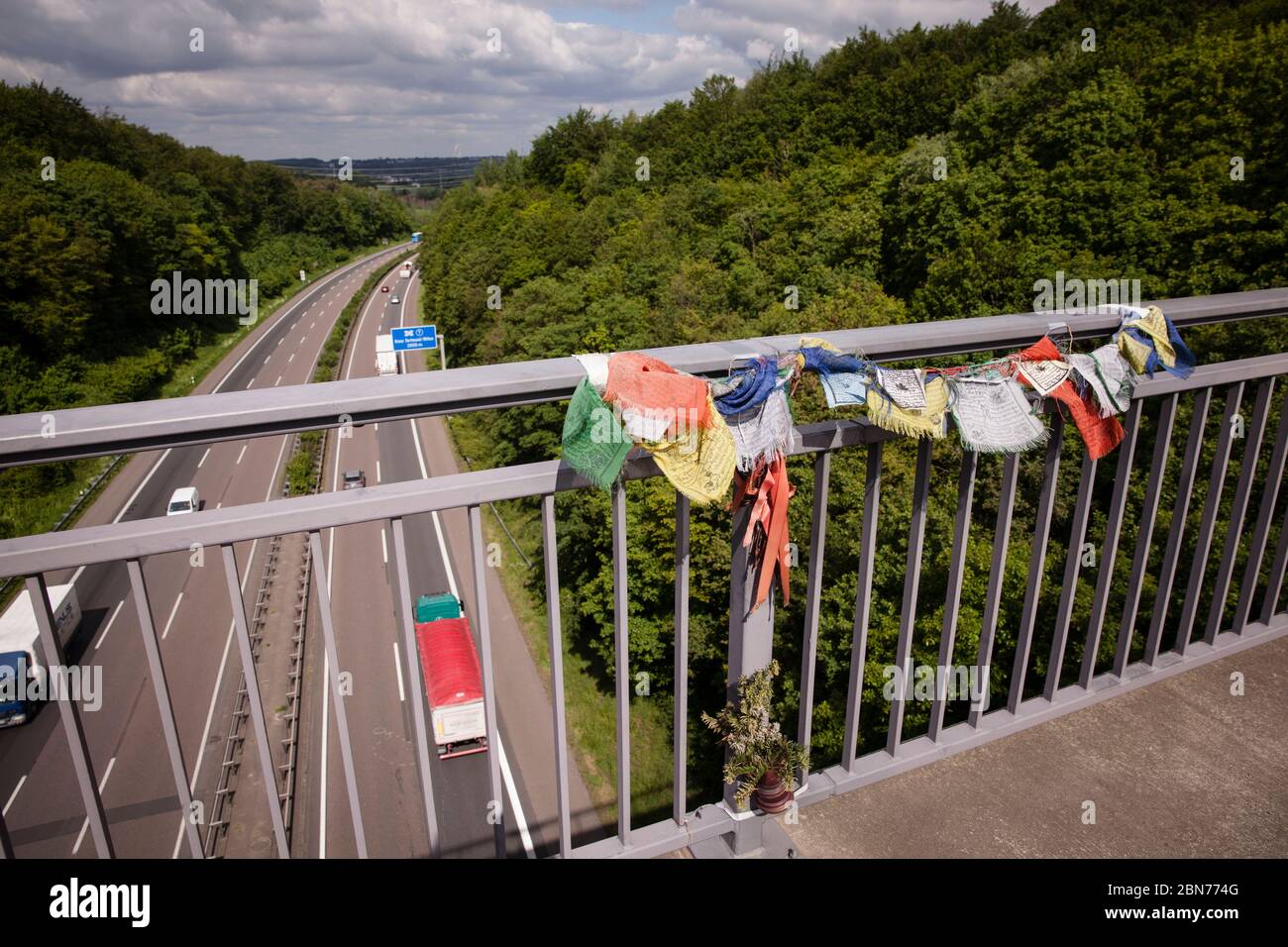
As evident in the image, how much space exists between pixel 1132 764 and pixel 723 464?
6.25 ft

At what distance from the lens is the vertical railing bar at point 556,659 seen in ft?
5.96

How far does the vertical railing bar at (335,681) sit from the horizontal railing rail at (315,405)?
246mm

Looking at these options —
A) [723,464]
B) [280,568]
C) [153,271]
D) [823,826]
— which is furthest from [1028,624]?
[153,271]

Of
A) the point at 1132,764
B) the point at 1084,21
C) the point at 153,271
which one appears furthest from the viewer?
the point at 153,271

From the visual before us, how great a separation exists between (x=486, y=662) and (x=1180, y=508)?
2475 mm

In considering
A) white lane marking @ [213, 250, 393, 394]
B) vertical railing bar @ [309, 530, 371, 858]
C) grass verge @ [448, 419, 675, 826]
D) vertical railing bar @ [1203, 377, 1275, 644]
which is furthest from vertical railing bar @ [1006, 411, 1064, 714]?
white lane marking @ [213, 250, 393, 394]

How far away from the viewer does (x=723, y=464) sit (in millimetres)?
1814

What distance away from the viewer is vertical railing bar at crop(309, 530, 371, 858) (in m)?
1.62

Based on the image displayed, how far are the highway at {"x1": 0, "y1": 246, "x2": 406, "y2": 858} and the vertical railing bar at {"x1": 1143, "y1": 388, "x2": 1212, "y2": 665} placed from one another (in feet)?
11.0

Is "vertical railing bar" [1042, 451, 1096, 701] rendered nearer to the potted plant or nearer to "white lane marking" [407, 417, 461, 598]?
the potted plant

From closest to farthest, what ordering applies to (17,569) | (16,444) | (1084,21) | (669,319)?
1. (16,444)
2. (17,569)
3. (669,319)
4. (1084,21)

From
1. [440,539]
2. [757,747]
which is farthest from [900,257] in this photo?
[757,747]
